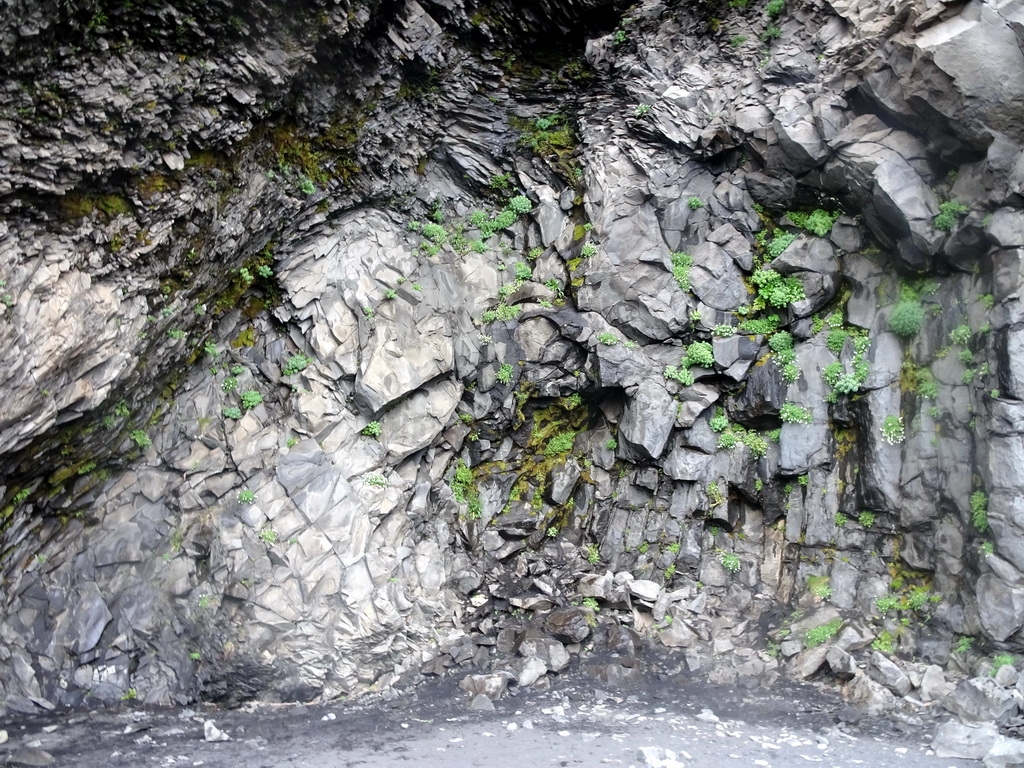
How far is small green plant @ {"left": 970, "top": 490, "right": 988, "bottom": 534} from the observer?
8.59 metres

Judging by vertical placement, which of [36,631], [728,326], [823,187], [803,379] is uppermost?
[823,187]

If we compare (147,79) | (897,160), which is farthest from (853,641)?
(147,79)

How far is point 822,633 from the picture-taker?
959 cm

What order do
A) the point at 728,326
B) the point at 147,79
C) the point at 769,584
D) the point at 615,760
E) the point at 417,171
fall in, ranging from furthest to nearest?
the point at 417,171 → the point at 728,326 → the point at 769,584 → the point at 147,79 → the point at 615,760

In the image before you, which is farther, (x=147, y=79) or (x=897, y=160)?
(x=897, y=160)

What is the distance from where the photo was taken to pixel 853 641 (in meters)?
9.33

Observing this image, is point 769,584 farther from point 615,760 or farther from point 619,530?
point 615,760

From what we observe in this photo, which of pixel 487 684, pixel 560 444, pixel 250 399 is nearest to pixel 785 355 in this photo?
pixel 560 444

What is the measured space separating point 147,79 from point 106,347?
11.6ft

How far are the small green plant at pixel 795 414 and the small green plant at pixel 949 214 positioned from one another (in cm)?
336

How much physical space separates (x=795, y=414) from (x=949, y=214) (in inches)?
145

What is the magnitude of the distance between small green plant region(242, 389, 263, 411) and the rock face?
7cm

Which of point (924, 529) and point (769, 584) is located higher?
point (924, 529)

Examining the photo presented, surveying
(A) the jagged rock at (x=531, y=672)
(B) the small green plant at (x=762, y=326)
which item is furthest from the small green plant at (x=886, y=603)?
(A) the jagged rock at (x=531, y=672)
